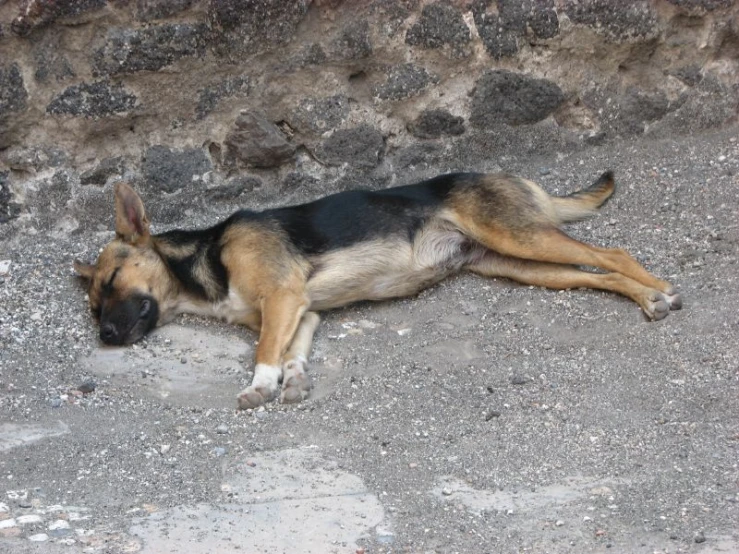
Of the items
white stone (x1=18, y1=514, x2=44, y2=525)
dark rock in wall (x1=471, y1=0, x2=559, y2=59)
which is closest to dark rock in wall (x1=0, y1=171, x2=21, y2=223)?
white stone (x1=18, y1=514, x2=44, y2=525)

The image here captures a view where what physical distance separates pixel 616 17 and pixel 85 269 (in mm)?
4090

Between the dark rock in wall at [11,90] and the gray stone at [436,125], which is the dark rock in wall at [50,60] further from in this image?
the gray stone at [436,125]

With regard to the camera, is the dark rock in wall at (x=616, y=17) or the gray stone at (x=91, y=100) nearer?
the gray stone at (x=91, y=100)

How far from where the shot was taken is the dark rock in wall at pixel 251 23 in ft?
23.9

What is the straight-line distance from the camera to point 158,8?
7.15 metres

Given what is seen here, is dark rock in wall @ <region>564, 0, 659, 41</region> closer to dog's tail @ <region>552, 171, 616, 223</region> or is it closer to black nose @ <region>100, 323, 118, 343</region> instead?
dog's tail @ <region>552, 171, 616, 223</region>

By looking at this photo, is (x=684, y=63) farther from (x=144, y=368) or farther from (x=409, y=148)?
(x=144, y=368)

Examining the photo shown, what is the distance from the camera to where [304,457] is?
5.24 m

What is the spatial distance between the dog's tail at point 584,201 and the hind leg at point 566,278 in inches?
20.6

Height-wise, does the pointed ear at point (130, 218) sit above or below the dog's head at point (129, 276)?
above

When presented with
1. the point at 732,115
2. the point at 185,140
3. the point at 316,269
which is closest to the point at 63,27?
the point at 185,140

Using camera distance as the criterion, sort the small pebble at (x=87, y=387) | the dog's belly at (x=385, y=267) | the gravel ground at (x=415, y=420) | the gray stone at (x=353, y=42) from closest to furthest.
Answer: the gravel ground at (x=415, y=420) → the small pebble at (x=87, y=387) → the dog's belly at (x=385, y=267) → the gray stone at (x=353, y=42)

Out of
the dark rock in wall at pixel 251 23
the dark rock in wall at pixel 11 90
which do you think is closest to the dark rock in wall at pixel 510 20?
the dark rock in wall at pixel 251 23

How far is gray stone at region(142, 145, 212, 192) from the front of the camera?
755cm
